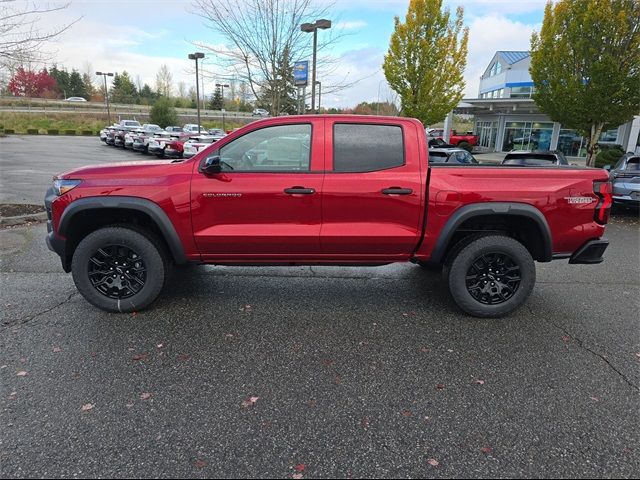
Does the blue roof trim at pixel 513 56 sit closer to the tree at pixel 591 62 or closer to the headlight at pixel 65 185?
the tree at pixel 591 62

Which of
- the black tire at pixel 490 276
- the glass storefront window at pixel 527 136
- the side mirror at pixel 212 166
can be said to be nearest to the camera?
the side mirror at pixel 212 166

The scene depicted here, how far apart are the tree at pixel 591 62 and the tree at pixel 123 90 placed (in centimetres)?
8788

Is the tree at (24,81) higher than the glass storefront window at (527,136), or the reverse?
the tree at (24,81)

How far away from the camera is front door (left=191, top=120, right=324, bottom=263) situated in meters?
3.84

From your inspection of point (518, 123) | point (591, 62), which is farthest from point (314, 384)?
point (518, 123)

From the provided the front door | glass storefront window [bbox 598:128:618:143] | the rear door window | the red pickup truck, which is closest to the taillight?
the red pickup truck

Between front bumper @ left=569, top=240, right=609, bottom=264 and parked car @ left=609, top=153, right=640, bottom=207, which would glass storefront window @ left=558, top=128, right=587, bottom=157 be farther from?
front bumper @ left=569, top=240, right=609, bottom=264

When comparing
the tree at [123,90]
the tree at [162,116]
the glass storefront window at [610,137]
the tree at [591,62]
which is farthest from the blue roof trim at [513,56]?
the tree at [123,90]

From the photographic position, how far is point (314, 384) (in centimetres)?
300

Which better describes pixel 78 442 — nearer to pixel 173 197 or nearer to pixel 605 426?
pixel 173 197

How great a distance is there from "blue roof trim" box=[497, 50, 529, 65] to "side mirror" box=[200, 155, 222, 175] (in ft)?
119

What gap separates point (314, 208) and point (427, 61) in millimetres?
17129

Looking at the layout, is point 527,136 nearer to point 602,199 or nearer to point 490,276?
point 602,199

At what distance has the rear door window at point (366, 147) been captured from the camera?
3.95 meters
